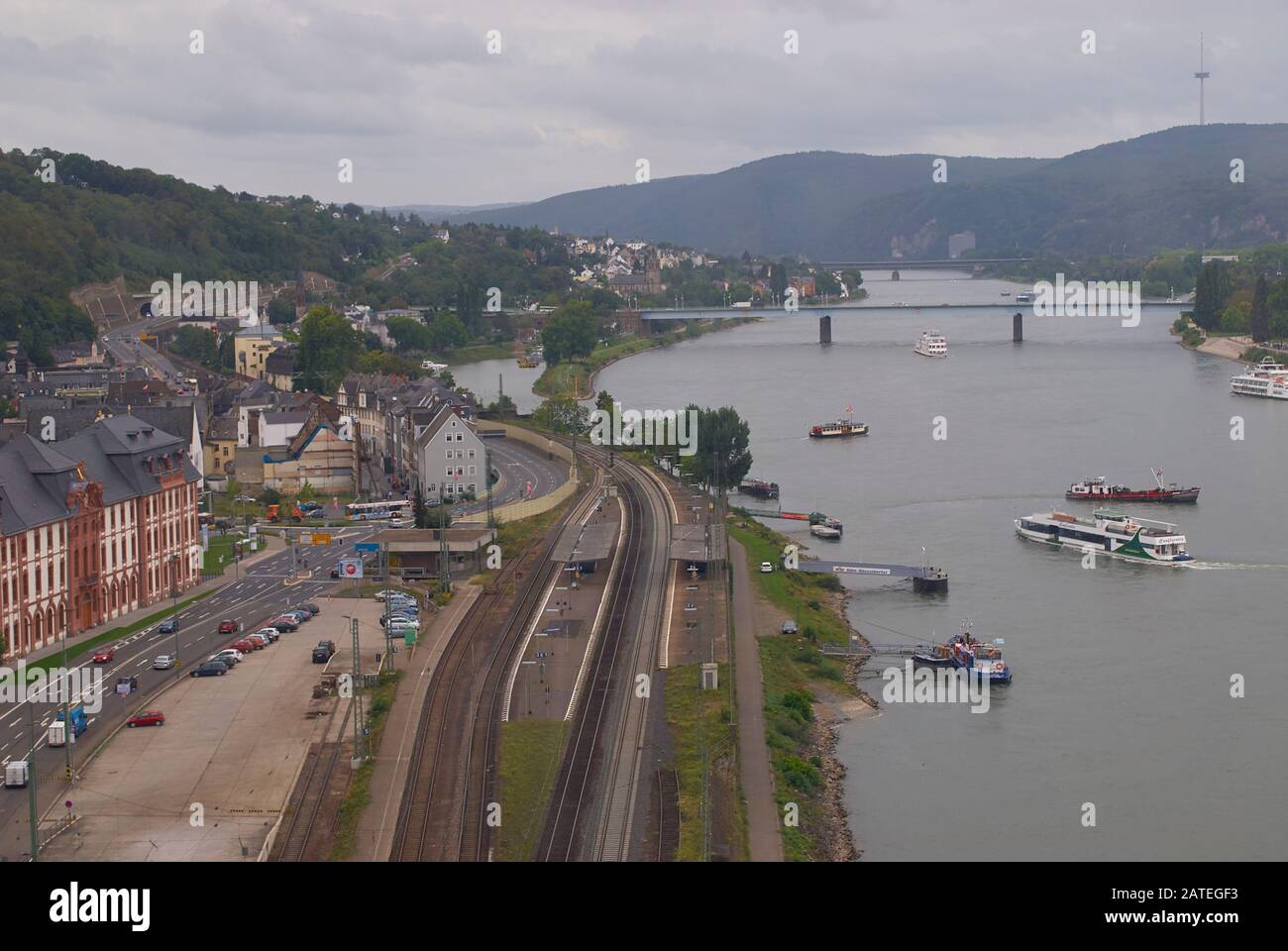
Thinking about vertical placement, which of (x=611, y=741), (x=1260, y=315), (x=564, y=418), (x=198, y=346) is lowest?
(x=611, y=741)

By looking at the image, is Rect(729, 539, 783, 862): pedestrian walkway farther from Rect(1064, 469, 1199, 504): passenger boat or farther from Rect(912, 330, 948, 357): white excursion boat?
Rect(912, 330, 948, 357): white excursion boat

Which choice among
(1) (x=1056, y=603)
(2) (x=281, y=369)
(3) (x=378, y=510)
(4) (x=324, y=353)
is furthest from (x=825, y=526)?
(2) (x=281, y=369)

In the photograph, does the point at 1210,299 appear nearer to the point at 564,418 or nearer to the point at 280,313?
the point at 564,418

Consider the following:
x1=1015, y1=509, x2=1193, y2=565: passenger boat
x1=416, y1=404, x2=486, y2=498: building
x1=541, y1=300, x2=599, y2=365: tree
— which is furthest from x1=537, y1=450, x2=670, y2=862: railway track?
x1=541, y1=300, x2=599, y2=365: tree

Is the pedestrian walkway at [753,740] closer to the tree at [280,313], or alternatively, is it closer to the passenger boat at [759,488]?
the passenger boat at [759,488]

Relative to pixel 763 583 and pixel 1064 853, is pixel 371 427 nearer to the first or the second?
pixel 763 583
